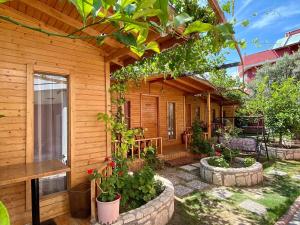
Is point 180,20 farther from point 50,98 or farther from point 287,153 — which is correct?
point 287,153

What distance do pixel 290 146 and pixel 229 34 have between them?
11.1 m

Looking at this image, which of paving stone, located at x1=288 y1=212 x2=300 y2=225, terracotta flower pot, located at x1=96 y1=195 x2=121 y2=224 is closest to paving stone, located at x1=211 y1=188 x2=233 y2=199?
paving stone, located at x1=288 y1=212 x2=300 y2=225

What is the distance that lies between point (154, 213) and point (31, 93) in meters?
2.88

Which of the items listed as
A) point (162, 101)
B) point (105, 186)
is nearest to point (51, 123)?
point (105, 186)

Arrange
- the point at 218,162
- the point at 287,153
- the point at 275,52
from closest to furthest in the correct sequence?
1. the point at 218,162
2. the point at 287,153
3. the point at 275,52

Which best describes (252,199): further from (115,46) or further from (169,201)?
(115,46)

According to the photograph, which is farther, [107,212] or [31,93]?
[31,93]

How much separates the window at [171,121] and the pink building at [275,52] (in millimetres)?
14493

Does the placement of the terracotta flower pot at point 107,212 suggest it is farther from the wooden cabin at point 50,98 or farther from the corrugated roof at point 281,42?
the corrugated roof at point 281,42

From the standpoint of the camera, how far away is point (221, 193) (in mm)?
5383

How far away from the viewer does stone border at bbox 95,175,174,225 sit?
3318mm

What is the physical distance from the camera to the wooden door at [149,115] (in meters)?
9.40

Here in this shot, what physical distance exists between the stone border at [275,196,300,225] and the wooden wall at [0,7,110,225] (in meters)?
3.64

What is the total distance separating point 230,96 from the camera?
14227 mm
